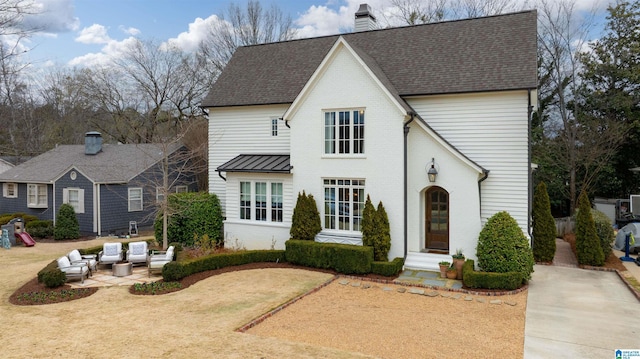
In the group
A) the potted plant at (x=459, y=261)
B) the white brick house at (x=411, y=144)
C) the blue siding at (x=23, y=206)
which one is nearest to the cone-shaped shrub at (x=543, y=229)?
the white brick house at (x=411, y=144)

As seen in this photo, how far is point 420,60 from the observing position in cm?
1700

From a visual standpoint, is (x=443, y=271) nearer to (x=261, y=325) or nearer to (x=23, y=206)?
(x=261, y=325)

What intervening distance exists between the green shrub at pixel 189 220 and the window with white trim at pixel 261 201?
161cm

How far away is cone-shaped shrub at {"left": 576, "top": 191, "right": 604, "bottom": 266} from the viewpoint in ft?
49.3

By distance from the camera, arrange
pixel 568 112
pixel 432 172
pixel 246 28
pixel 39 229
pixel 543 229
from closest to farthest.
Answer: pixel 432 172 → pixel 543 229 → pixel 39 229 → pixel 568 112 → pixel 246 28

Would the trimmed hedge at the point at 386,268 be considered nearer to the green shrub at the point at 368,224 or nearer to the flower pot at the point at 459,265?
the green shrub at the point at 368,224

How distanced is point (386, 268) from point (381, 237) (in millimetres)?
1165

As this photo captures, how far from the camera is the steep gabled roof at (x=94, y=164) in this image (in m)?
24.1

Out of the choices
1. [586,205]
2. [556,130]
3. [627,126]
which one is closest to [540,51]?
[556,130]

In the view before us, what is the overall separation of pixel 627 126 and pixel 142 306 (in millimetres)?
28208

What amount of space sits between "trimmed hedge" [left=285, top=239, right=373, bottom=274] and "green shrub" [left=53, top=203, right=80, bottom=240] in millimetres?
13819

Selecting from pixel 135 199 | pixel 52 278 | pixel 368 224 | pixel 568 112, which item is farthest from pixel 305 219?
pixel 568 112

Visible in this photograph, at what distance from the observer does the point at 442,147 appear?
48.0 feet

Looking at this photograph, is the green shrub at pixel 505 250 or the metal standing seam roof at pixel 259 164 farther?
the metal standing seam roof at pixel 259 164
